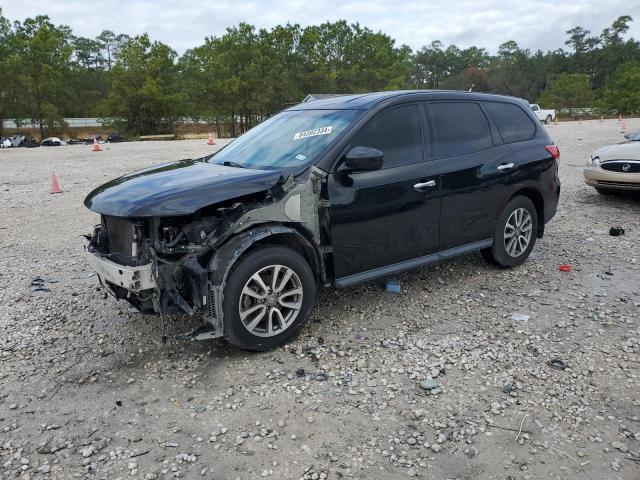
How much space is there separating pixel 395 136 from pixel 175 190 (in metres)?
1.98

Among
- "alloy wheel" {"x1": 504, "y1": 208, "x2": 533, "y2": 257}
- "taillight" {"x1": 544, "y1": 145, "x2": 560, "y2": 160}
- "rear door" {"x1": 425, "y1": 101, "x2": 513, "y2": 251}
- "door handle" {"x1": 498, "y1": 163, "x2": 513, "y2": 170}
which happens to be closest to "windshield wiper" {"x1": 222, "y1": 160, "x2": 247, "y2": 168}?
"rear door" {"x1": 425, "y1": 101, "x2": 513, "y2": 251}

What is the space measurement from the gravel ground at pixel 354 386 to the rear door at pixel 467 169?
65 centimetres

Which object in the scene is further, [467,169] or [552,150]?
[552,150]

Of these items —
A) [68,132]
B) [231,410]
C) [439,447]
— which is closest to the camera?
[439,447]

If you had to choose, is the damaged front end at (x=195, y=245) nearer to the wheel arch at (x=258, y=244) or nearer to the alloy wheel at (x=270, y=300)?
the wheel arch at (x=258, y=244)

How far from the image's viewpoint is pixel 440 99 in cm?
474

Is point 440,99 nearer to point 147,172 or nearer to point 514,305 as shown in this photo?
point 514,305

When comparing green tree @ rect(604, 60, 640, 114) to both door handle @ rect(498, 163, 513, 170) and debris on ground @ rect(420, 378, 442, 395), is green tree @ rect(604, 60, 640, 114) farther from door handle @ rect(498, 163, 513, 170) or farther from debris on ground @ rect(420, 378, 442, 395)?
debris on ground @ rect(420, 378, 442, 395)

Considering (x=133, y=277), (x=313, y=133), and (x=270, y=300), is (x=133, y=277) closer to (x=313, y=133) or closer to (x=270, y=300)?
(x=270, y=300)

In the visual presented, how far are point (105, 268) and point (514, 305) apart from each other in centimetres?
357

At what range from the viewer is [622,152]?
27.4 ft

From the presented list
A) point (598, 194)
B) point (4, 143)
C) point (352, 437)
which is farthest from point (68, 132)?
point (352, 437)

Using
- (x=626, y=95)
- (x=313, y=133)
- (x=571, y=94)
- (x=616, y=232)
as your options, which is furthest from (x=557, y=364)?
(x=571, y=94)

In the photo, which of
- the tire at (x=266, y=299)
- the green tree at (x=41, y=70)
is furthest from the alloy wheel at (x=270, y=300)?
the green tree at (x=41, y=70)
